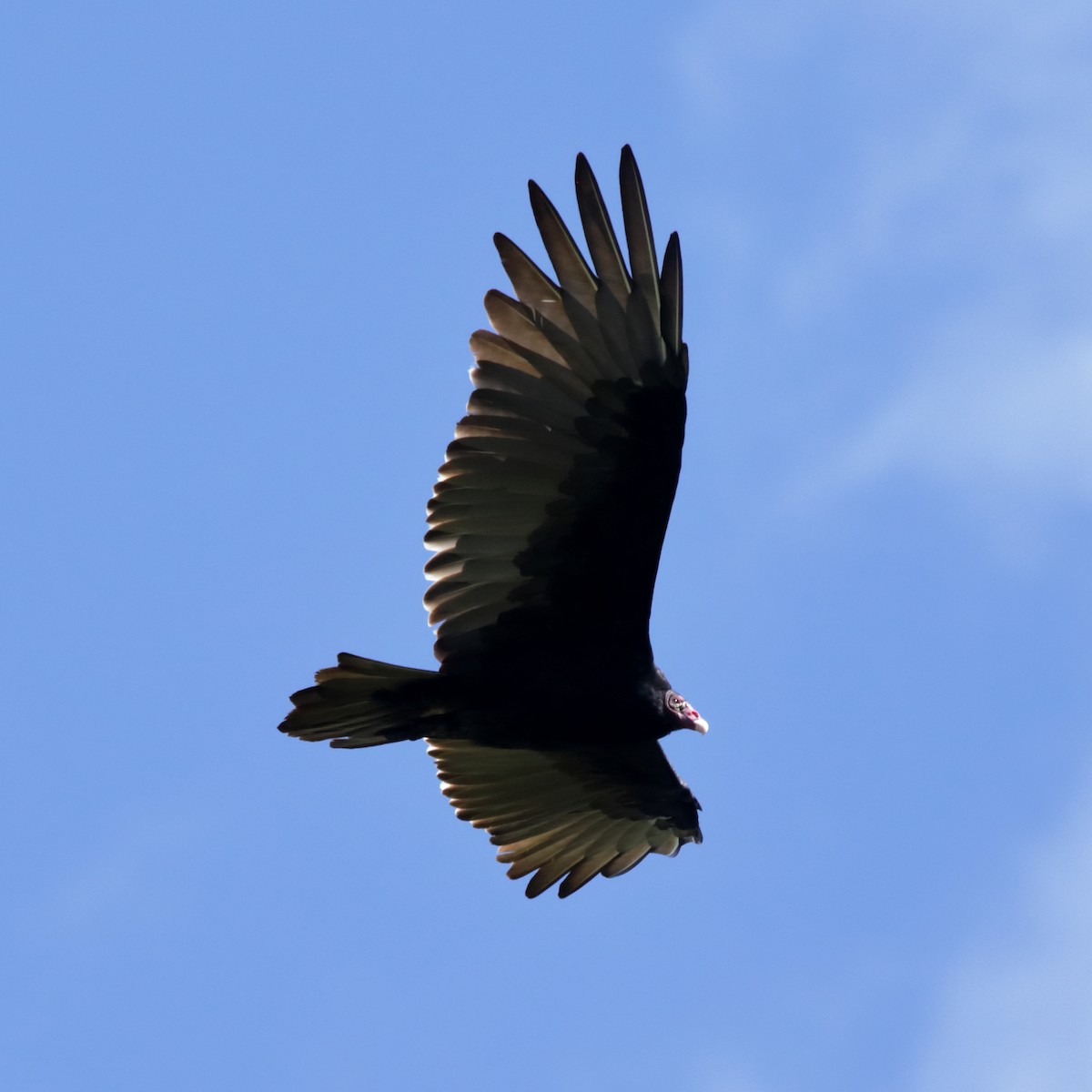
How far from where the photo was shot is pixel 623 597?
365 inches

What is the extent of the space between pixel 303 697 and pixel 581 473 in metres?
1.75

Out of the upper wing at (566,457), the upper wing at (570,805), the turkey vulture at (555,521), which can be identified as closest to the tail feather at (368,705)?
the turkey vulture at (555,521)

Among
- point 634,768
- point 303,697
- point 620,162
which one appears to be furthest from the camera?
point 634,768

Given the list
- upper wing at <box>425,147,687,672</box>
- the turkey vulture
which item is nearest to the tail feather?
the turkey vulture

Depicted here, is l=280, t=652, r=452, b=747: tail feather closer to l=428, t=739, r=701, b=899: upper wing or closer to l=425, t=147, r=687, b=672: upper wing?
l=425, t=147, r=687, b=672: upper wing

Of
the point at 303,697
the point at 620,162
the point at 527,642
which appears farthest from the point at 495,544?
the point at 620,162

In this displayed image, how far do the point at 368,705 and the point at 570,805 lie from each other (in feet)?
5.93

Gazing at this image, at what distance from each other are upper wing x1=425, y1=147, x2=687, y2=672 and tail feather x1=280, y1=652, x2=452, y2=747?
0.69 feet

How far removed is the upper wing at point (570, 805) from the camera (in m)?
10.3

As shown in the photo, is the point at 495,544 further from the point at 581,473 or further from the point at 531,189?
the point at 531,189

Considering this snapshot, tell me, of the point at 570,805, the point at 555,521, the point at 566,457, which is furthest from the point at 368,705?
the point at 570,805

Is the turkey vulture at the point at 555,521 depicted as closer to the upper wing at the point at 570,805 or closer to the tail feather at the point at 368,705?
the tail feather at the point at 368,705

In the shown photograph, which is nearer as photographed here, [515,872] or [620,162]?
[620,162]

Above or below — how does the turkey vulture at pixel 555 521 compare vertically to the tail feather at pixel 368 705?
above
